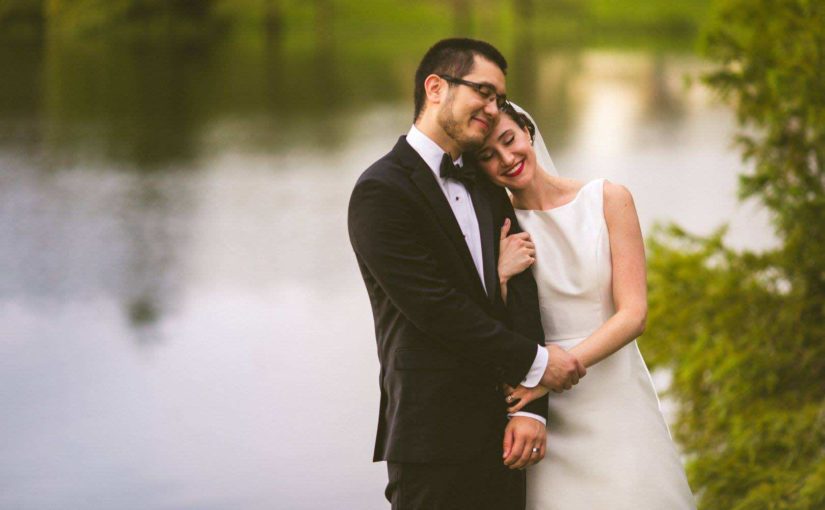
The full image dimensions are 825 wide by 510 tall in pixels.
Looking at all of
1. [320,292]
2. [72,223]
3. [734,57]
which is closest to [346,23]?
[72,223]

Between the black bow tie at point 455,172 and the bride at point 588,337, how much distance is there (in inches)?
2.6

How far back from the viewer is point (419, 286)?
235 centimetres

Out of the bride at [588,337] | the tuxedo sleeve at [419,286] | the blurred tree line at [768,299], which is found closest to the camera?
the tuxedo sleeve at [419,286]

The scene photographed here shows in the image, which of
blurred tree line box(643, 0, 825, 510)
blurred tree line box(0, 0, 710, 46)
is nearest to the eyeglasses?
blurred tree line box(643, 0, 825, 510)

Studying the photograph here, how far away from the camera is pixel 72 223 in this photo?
1612cm

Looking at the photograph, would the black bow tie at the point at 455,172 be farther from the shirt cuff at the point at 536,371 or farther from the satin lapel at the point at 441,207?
the shirt cuff at the point at 536,371

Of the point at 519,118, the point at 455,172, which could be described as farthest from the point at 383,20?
the point at 455,172

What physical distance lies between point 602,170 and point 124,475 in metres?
15.1

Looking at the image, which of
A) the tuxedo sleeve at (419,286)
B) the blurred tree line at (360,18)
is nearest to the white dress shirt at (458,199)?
the tuxedo sleeve at (419,286)

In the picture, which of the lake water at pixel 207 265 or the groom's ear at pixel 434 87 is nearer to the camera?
the groom's ear at pixel 434 87

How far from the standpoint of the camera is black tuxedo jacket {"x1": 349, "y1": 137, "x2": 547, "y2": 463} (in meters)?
2.36

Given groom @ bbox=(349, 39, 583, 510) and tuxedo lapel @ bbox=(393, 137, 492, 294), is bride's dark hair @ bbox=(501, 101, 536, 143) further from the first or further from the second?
tuxedo lapel @ bbox=(393, 137, 492, 294)

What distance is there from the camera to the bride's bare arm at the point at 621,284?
251 cm

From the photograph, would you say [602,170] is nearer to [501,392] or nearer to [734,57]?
[734,57]
